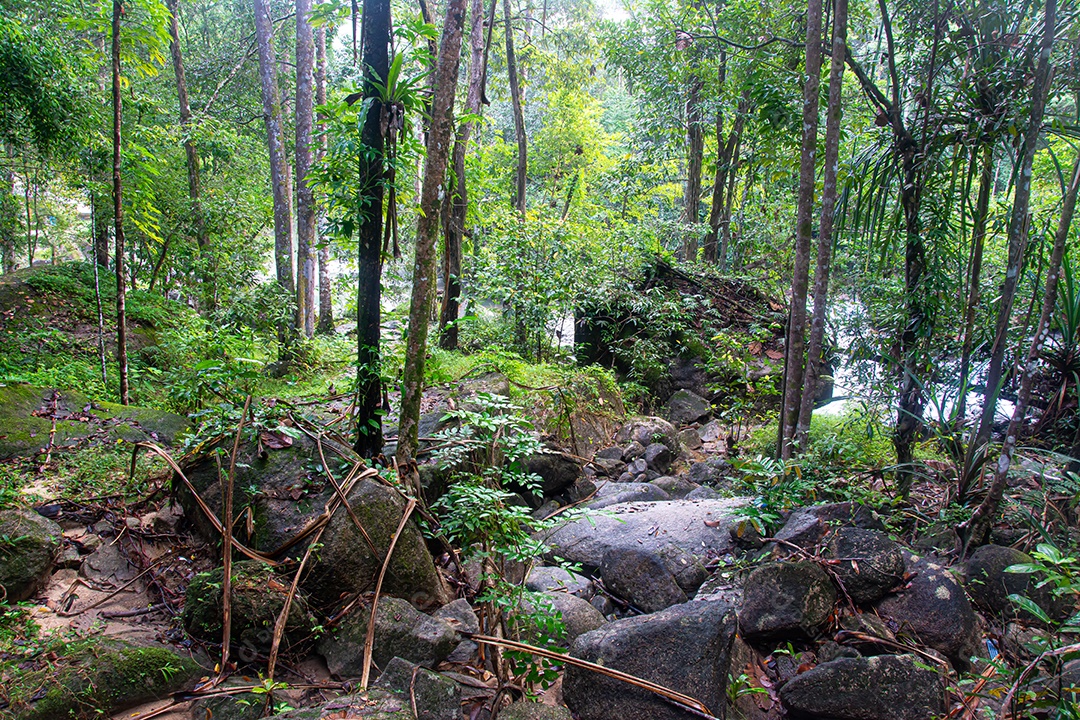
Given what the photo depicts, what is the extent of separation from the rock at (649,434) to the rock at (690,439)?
0.58 metres

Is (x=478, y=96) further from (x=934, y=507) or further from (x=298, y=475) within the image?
(x=934, y=507)

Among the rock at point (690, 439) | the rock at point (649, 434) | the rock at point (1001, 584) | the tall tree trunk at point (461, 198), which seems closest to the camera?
the rock at point (1001, 584)

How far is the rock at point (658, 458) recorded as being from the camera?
7461mm

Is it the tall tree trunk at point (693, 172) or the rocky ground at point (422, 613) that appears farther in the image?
the tall tree trunk at point (693, 172)

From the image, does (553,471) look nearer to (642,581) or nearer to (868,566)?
(642,581)

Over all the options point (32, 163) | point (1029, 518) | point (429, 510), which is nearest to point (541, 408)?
point (429, 510)

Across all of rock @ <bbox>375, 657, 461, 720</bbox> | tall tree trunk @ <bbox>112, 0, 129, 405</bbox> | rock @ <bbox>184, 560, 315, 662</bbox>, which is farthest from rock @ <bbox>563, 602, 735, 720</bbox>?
tall tree trunk @ <bbox>112, 0, 129, 405</bbox>

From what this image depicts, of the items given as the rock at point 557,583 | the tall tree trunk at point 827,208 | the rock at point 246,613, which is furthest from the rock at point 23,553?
the tall tree trunk at point 827,208

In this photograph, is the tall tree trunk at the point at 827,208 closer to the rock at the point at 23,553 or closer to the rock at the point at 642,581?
the rock at the point at 642,581

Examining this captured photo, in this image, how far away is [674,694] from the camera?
2656 millimetres

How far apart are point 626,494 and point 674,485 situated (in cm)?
98

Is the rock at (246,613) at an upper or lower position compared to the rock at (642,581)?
upper

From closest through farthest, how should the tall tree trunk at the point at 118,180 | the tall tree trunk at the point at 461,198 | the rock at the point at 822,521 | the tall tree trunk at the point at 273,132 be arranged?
the rock at the point at 822,521 < the tall tree trunk at the point at 118,180 < the tall tree trunk at the point at 461,198 < the tall tree trunk at the point at 273,132

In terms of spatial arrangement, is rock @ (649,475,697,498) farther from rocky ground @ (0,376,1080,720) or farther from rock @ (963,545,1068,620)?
rock @ (963,545,1068,620)
